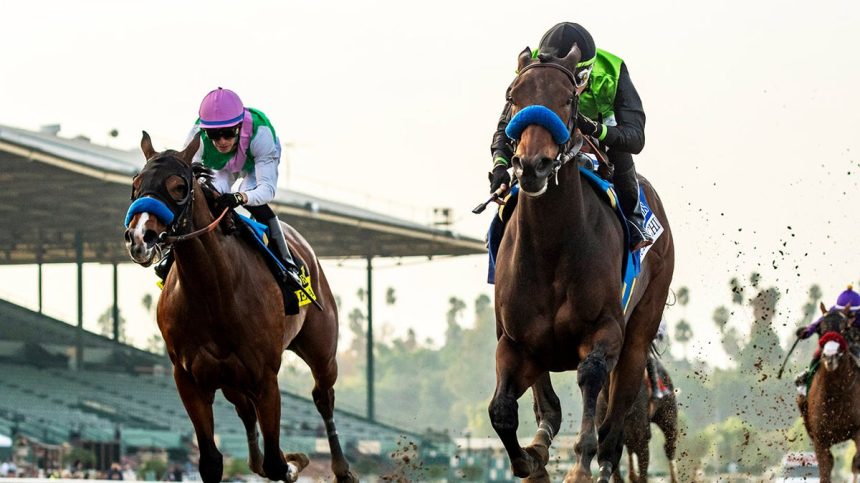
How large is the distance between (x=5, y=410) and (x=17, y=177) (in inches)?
191

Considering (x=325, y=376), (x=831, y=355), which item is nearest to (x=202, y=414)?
(x=325, y=376)

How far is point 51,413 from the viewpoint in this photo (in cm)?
3247

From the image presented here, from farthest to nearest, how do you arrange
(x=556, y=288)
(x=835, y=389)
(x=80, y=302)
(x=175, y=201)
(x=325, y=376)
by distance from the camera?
(x=80, y=302), (x=835, y=389), (x=325, y=376), (x=175, y=201), (x=556, y=288)

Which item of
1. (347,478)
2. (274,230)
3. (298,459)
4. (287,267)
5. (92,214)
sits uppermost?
(92,214)

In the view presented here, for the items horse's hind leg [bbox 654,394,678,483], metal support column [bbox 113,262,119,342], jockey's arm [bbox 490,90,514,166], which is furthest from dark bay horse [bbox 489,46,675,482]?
metal support column [bbox 113,262,119,342]

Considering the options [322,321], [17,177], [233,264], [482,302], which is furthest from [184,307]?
[482,302]

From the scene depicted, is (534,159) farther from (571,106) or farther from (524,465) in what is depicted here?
(524,465)

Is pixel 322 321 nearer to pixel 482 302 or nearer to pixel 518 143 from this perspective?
pixel 518 143

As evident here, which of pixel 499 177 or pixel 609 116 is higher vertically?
pixel 609 116

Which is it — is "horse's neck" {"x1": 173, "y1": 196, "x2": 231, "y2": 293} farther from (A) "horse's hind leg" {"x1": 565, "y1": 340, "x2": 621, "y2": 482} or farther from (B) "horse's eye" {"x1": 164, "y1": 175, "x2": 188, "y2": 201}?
(A) "horse's hind leg" {"x1": 565, "y1": 340, "x2": 621, "y2": 482}

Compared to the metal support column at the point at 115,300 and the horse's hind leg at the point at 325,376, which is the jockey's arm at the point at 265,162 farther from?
the metal support column at the point at 115,300

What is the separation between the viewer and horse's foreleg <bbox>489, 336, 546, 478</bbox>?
6.82m

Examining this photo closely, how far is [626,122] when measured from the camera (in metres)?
7.68

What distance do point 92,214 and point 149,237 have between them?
2875 centimetres
